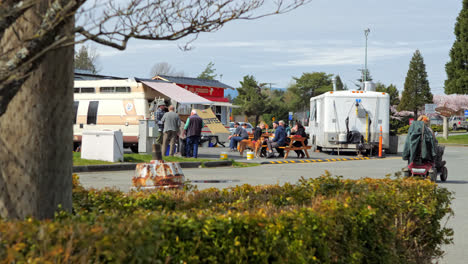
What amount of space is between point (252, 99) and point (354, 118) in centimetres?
6226

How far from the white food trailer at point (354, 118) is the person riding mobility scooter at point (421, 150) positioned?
40.0ft

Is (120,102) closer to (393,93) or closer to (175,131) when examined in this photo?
(175,131)

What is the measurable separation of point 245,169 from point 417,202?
1403 centimetres

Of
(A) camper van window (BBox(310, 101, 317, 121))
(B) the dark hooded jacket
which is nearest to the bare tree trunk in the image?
(B) the dark hooded jacket

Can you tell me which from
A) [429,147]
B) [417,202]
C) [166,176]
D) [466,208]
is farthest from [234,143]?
[417,202]

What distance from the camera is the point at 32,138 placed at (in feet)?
14.5

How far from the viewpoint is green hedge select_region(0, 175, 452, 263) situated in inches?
132

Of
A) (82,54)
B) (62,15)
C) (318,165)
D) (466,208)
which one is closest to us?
(62,15)

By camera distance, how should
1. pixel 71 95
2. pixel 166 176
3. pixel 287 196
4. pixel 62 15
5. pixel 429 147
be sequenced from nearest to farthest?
pixel 62 15
pixel 71 95
pixel 287 196
pixel 166 176
pixel 429 147

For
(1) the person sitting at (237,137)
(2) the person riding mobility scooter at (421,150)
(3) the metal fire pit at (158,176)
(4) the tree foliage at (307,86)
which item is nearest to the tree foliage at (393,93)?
(4) the tree foliage at (307,86)

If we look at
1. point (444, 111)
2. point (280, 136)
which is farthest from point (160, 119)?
point (444, 111)

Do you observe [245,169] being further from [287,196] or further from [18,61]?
[18,61]

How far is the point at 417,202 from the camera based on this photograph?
605cm

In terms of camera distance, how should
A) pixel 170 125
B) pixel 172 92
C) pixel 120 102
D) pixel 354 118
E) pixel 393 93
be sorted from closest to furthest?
pixel 170 125, pixel 120 102, pixel 172 92, pixel 354 118, pixel 393 93
